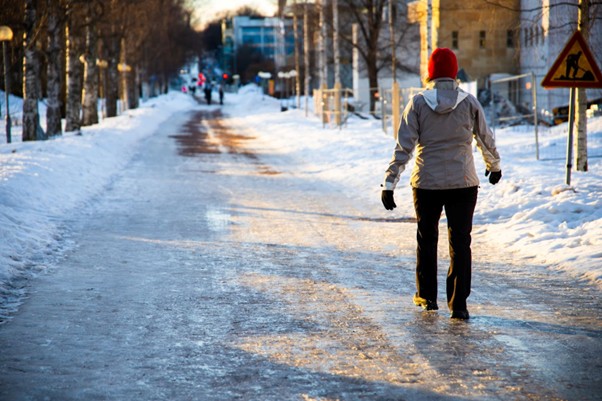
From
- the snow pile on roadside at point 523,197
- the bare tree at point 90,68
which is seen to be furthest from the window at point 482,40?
the snow pile on roadside at point 523,197

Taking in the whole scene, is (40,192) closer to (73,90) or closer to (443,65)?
(443,65)

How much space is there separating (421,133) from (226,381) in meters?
2.45

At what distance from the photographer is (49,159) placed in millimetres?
16938

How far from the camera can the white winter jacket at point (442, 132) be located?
6312mm

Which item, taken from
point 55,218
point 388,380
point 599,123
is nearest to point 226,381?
point 388,380

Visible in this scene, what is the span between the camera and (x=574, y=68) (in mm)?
11461

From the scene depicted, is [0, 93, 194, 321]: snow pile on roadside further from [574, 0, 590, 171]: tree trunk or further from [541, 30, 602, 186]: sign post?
[574, 0, 590, 171]: tree trunk

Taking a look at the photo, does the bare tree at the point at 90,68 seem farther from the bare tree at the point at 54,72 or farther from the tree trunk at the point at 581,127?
the tree trunk at the point at 581,127

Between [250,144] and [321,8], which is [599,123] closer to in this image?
[250,144]

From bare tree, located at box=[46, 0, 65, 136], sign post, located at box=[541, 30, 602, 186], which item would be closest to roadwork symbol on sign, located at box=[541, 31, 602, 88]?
sign post, located at box=[541, 30, 602, 186]

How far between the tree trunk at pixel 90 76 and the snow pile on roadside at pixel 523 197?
11.5 m

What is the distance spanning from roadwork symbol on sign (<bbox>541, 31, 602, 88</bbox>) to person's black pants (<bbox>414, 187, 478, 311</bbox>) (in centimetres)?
559

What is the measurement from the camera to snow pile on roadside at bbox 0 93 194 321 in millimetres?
8240

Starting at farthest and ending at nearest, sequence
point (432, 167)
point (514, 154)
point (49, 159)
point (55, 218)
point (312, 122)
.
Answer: point (312, 122), point (514, 154), point (49, 159), point (55, 218), point (432, 167)
